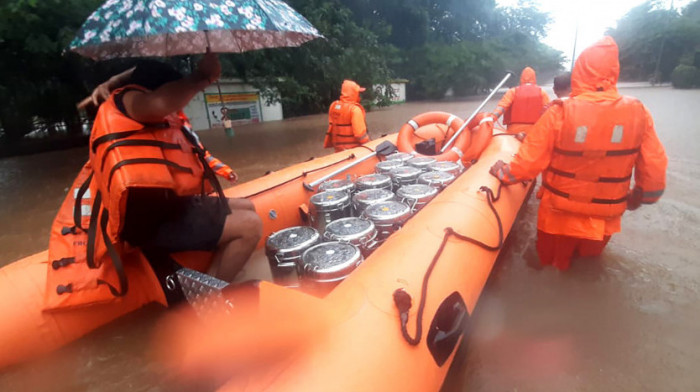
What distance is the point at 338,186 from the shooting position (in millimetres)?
2672

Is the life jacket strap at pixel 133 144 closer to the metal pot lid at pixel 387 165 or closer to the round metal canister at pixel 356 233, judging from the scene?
the round metal canister at pixel 356 233

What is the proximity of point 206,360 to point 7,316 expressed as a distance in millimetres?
955

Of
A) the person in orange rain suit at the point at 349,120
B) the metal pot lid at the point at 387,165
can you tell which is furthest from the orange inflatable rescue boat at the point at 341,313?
the person in orange rain suit at the point at 349,120

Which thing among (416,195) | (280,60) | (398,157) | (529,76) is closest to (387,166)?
(398,157)

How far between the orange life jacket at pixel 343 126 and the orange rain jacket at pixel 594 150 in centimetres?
263

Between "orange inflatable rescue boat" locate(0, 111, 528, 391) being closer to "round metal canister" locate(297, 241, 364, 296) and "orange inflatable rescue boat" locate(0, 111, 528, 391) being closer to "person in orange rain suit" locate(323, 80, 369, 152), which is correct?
"round metal canister" locate(297, 241, 364, 296)

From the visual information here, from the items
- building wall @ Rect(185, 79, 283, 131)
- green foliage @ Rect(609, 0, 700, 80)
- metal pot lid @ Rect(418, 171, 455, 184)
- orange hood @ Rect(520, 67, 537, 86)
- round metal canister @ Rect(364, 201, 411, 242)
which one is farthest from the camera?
green foliage @ Rect(609, 0, 700, 80)

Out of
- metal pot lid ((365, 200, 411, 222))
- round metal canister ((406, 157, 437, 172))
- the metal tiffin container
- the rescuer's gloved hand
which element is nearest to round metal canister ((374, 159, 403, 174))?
round metal canister ((406, 157, 437, 172))

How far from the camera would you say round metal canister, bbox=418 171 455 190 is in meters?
2.70

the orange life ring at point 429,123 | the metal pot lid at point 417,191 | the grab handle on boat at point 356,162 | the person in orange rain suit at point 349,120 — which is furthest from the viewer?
the person in orange rain suit at point 349,120

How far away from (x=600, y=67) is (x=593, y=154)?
0.48m

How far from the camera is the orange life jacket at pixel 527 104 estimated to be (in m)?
4.55

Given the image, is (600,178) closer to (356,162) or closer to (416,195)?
(416,195)

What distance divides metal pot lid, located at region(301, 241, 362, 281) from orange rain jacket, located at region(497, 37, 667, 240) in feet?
4.05
